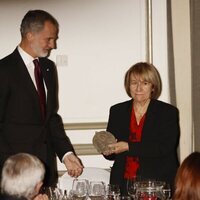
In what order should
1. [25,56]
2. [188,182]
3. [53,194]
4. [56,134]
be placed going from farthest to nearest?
[56,134], [25,56], [53,194], [188,182]

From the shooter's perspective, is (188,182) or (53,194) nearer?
(188,182)

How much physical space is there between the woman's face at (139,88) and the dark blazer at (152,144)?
0.09 m

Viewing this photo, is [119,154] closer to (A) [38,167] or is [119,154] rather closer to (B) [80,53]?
(A) [38,167]

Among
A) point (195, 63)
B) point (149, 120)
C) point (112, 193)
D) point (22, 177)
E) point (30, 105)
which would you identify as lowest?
point (112, 193)

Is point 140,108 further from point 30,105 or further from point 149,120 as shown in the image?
point 30,105

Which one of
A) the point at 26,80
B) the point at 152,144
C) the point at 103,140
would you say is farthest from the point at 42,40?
the point at 152,144

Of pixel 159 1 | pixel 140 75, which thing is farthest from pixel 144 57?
pixel 140 75

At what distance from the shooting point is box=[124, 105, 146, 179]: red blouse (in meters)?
3.40

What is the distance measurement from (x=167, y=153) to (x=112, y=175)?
403 mm

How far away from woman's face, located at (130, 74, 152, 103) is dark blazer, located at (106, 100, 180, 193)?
9 centimetres

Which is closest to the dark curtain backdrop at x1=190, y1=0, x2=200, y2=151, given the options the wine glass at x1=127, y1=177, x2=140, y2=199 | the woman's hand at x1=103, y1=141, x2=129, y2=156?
the woman's hand at x1=103, y1=141, x2=129, y2=156

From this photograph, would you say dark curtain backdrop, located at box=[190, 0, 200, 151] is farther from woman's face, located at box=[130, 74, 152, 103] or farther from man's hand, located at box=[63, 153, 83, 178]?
man's hand, located at box=[63, 153, 83, 178]

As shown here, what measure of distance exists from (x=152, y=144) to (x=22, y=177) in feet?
4.02

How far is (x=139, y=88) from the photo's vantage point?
3553 mm
